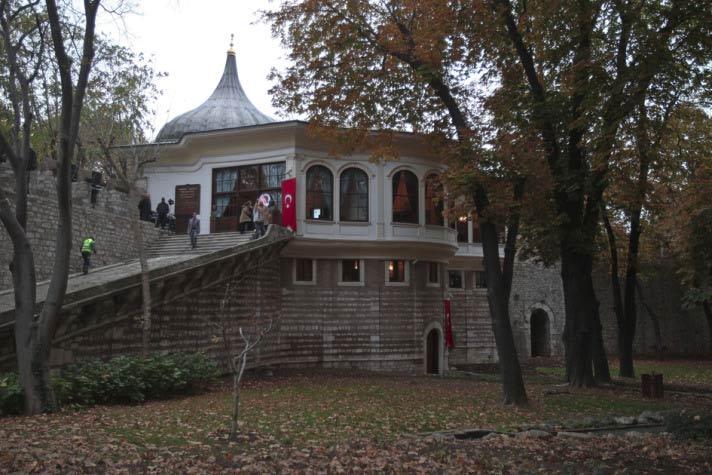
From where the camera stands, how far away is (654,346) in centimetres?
4272

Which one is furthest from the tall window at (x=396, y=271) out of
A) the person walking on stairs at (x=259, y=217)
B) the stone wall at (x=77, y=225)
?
the stone wall at (x=77, y=225)

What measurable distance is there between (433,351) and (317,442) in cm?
1899

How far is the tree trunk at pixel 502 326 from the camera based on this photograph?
1481 cm

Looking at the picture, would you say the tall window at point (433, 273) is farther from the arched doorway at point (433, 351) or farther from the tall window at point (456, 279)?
the tall window at point (456, 279)

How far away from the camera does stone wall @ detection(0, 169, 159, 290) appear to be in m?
16.4

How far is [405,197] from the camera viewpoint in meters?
26.2

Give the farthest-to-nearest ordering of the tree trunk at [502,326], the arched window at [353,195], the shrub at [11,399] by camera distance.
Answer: the arched window at [353,195] < the tree trunk at [502,326] < the shrub at [11,399]

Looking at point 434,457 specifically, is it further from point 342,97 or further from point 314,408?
point 342,97

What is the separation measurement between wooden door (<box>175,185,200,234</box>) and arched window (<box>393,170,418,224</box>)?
784cm

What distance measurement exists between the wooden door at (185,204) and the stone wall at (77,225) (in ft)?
9.91

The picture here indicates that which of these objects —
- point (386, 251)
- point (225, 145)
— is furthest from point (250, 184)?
point (386, 251)

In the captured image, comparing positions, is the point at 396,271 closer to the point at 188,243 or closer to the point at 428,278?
the point at 428,278

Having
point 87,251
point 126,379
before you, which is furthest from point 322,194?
point 126,379

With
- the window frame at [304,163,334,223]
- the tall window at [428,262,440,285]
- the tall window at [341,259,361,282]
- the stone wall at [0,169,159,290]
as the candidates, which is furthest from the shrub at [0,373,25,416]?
the tall window at [428,262,440,285]
